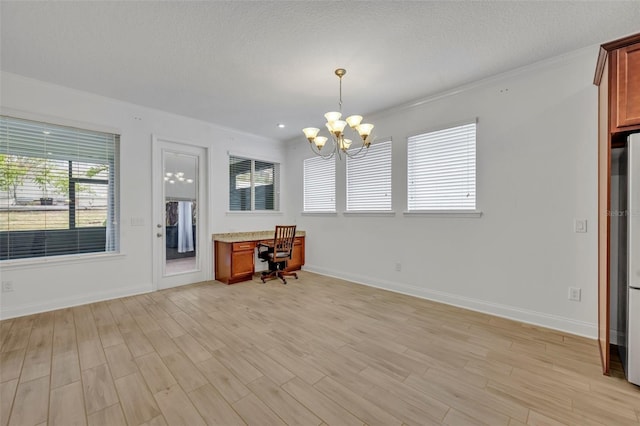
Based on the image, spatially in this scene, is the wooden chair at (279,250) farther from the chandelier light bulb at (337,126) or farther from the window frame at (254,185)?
the chandelier light bulb at (337,126)

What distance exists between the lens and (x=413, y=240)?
4.00 m

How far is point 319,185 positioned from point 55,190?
13.1 feet

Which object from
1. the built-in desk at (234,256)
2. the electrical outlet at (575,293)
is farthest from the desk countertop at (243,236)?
the electrical outlet at (575,293)

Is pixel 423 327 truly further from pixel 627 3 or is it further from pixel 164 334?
pixel 627 3

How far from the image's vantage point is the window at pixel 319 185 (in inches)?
208

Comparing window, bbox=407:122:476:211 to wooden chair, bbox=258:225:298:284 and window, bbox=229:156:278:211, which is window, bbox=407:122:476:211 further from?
window, bbox=229:156:278:211

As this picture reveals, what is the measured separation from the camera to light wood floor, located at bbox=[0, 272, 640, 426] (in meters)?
1.70

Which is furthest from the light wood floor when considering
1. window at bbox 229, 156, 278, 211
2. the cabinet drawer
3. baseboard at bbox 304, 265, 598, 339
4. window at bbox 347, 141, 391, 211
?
window at bbox 229, 156, 278, 211

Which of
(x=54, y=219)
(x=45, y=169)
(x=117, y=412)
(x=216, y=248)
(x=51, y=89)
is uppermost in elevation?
(x=51, y=89)

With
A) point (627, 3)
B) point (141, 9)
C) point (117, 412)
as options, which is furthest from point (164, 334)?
point (627, 3)

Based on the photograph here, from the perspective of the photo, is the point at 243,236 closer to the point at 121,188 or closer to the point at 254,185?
the point at 254,185

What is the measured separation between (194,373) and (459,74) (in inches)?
160

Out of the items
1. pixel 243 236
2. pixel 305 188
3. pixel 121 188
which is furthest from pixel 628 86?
pixel 121 188

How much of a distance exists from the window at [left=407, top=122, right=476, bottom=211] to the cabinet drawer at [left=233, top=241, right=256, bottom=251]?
9.37ft
